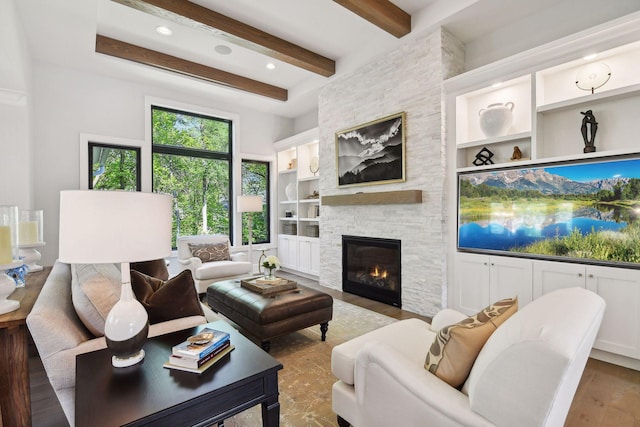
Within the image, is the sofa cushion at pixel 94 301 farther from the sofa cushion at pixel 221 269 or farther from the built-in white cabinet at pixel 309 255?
the built-in white cabinet at pixel 309 255

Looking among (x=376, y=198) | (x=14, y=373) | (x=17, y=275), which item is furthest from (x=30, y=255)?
(x=376, y=198)

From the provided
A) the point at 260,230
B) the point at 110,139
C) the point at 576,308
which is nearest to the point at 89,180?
the point at 110,139

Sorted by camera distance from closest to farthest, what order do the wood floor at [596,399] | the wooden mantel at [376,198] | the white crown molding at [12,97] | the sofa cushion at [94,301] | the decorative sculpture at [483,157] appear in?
the sofa cushion at [94,301] → the wood floor at [596,399] → the white crown molding at [12,97] → the decorative sculpture at [483,157] → the wooden mantel at [376,198]

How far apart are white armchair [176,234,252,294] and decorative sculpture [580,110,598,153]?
405 cm

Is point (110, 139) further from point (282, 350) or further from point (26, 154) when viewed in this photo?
point (282, 350)

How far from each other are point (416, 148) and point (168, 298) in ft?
10.2

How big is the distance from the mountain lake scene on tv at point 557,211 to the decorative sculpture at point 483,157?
17cm

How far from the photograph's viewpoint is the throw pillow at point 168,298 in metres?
1.71

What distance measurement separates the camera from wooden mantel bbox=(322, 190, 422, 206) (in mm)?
3627

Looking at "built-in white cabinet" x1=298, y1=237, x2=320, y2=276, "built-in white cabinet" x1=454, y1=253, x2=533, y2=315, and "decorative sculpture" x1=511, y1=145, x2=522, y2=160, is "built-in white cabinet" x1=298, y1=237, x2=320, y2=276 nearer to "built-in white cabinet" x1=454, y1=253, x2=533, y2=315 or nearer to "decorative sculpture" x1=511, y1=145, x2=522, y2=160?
"built-in white cabinet" x1=454, y1=253, x2=533, y2=315

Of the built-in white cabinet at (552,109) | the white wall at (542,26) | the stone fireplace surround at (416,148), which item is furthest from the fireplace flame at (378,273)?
the white wall at (542,26)

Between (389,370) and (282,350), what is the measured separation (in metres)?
1.66

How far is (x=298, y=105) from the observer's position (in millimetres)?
5926

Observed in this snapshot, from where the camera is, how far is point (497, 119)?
319 centimetres
